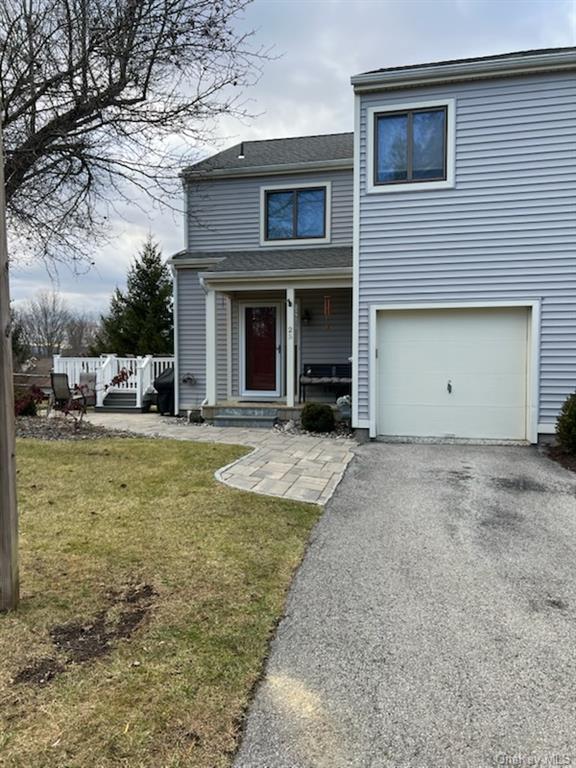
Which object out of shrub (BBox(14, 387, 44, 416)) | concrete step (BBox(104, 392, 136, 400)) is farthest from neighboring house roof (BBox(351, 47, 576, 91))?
concrete step (BBox(104, 392, 136, 400))

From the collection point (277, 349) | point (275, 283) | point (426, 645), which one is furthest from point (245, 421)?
point (426, 645)

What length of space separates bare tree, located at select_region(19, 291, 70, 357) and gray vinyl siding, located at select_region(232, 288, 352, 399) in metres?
25.6

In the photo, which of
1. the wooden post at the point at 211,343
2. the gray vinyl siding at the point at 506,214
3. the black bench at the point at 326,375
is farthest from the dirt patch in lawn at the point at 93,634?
the black bench at the point at 326,375

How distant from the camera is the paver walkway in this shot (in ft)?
17.6

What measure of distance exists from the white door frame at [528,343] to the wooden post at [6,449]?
6157 millimetres

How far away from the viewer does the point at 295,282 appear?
9.45 meters

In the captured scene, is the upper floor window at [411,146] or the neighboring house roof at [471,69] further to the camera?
the upper floor window at [411,146]

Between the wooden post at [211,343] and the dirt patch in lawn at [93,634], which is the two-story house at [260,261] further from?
the dirt patch in lawn at [93,634]

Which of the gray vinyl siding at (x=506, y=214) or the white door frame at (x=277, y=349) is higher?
the gray vinyl siding at (x=506, y=214)

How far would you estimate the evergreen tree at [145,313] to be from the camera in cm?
2156

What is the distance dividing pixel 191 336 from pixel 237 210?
307cm

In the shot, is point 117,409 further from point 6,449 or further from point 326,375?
point 6,449

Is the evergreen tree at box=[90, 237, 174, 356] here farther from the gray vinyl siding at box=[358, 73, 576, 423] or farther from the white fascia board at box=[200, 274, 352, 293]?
the gray vinyl siding at box=[358, 73, 576, 423]

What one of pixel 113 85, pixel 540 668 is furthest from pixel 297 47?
pixel 540 668
